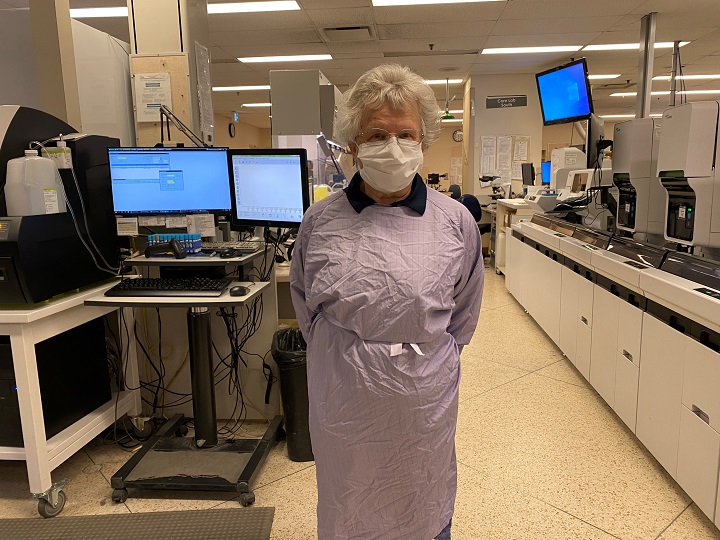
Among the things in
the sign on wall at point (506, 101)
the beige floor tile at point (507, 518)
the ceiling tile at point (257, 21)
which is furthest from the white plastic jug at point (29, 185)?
the sign on wall at point (506, 101)

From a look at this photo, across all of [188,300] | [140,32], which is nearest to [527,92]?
[140,32]

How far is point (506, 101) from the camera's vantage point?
813 cm

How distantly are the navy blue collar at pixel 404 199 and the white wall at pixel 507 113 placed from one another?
24.0ft

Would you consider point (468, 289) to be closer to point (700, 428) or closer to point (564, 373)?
point (700, 428)

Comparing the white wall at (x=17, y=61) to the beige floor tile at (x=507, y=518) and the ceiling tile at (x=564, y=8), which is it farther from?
the ceiling tile at (x=564, y=8)

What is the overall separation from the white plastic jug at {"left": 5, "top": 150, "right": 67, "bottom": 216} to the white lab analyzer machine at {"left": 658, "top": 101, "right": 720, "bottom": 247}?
2487 mm

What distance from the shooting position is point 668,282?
6.43 ft

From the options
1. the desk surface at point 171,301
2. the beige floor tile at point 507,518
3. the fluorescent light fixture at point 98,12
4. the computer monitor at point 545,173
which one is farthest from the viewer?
the computer monitor at point 545,173

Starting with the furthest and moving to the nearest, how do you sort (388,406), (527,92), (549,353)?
(527,92), (549,353), (388,406)

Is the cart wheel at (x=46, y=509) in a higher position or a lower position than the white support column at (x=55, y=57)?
lower

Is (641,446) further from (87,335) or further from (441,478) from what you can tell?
(87,335)

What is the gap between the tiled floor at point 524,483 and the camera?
1879 millimetres

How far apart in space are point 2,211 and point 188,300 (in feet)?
2.56

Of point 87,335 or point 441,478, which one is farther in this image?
point 87,335
